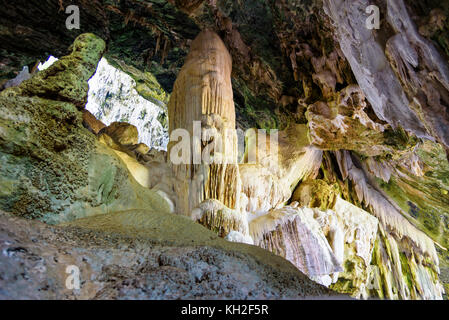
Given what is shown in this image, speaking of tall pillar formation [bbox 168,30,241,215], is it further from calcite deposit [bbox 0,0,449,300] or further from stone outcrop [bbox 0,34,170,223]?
stone outcrop [bbox 0,34,170,223]

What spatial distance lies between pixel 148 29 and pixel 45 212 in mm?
4743

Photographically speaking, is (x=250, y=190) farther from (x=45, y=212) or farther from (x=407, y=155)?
(x=45, y=212)

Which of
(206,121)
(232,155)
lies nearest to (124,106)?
(206,121)

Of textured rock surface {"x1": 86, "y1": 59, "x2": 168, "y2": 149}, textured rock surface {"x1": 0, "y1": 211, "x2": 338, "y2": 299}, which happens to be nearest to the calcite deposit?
textured rock surface {"x1": 0, "y1": 211, "x2": 338, "y2": 299}

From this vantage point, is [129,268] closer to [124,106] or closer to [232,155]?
[232,155]

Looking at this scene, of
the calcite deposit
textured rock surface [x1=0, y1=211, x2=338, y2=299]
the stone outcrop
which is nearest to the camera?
textured rock surface [x1=0, y1=211, x2=338, y2=299]

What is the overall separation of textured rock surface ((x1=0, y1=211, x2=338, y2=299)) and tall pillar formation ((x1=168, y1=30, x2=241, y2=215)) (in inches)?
96.5

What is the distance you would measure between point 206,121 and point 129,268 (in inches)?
127

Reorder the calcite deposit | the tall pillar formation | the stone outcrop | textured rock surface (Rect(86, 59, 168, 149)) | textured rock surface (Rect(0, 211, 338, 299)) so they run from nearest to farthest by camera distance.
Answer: textured rock surface (Rect(0, 211, 338, 299))
the calcite deposit
the stone outcrop
the tall pillar formation
textured rock surface (Rect(86, 59, 168, 149))

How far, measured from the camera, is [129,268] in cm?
120

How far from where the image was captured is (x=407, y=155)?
5.39m

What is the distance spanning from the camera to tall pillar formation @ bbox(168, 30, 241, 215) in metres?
4.08
